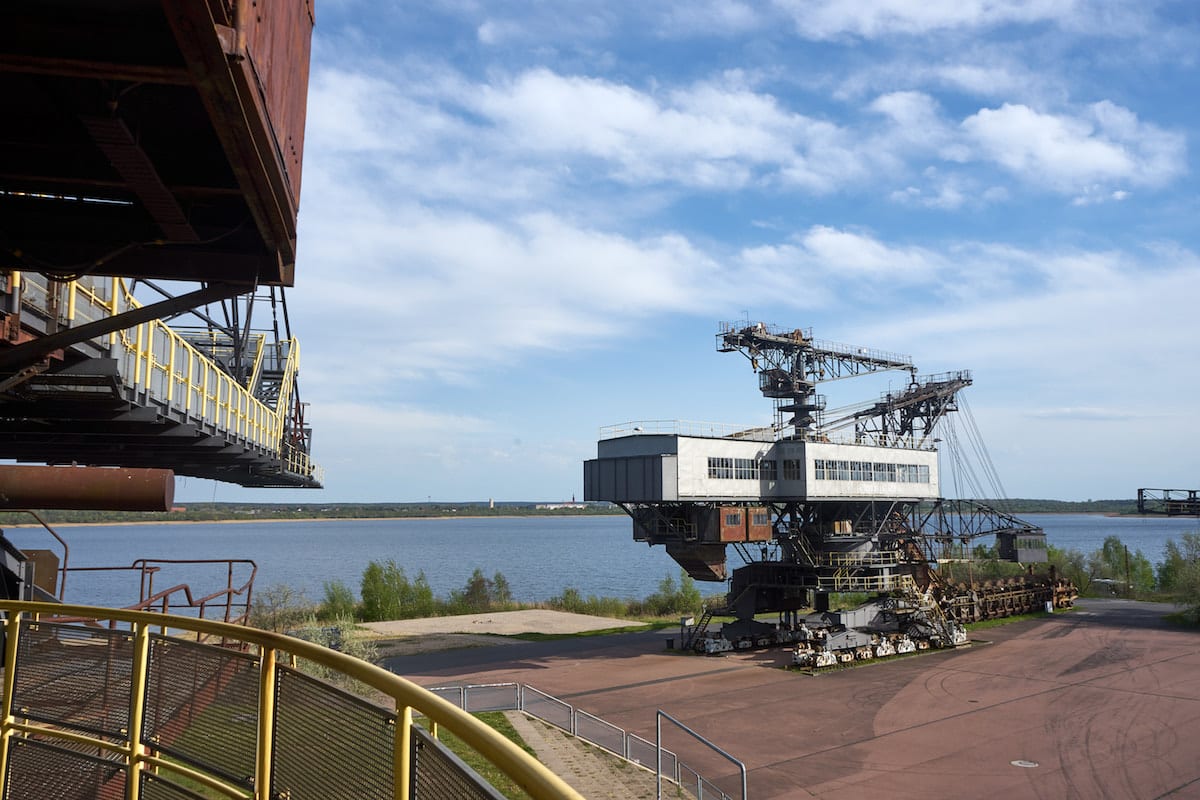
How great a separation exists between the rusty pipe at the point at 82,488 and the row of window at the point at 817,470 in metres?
31.2

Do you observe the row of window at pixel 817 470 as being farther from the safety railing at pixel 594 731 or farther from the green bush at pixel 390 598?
the green bush at pixel 390 598

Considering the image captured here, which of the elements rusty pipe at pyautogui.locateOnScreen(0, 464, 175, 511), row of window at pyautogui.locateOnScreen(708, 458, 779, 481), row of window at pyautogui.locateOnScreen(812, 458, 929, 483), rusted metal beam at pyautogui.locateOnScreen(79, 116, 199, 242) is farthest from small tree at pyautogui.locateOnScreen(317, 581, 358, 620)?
rusted metal beam at pyautogui.locateOnScreen(79, 116, 199, 242)

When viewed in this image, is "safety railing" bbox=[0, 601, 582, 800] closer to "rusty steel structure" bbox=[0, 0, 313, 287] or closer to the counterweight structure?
"rusty steel structure" bbox=[0, 0, 313, 287]

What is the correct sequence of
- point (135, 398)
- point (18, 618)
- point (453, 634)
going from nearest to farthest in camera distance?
point (18, 618) → point (135, 398) → point (453, 634)

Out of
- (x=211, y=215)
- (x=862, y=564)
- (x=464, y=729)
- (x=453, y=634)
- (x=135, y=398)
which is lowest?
(x=453, y=634)

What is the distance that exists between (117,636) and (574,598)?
5360cm

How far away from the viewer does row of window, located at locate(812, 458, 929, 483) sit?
4166 cm

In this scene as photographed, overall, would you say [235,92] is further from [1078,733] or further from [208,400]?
[1078,733]

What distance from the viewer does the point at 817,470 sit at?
41188mm

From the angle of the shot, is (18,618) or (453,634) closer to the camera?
(18,618)

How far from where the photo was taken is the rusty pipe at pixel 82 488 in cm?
761

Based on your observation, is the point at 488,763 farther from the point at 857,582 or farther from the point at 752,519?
the point at 857,582

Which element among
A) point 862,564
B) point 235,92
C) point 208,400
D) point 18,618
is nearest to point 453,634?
point 862,564

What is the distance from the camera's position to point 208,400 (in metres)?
18.4
